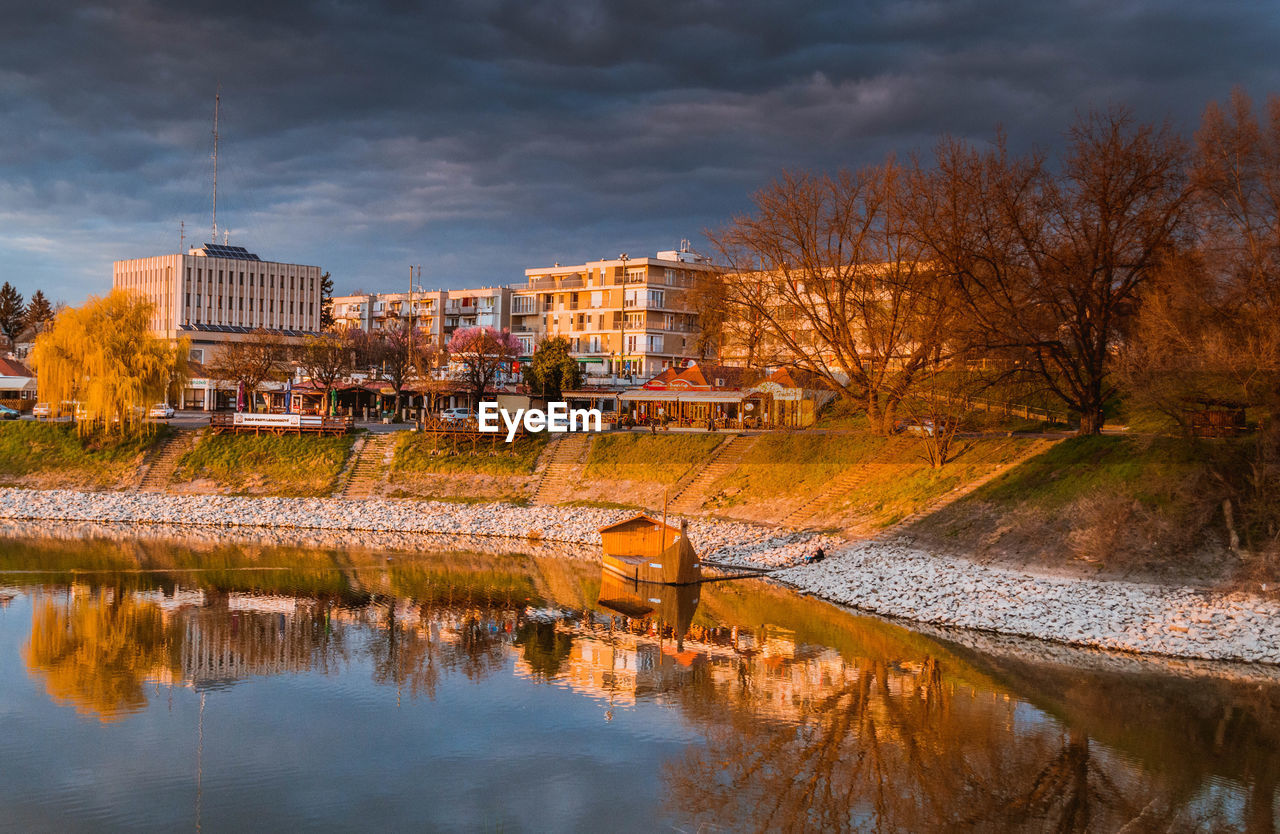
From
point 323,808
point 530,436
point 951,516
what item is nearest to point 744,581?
point 951,516

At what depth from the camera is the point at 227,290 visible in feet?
430

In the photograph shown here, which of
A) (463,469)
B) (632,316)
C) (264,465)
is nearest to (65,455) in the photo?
(264,465)

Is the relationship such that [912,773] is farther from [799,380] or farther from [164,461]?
[164,461]

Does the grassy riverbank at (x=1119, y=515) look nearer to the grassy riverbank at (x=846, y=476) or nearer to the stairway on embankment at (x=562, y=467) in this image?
the grassy riverbank at (x=846, y=476)

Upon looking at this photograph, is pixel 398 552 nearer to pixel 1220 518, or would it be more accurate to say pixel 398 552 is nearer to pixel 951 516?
pixel 951 516

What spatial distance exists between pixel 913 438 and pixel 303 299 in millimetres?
101530

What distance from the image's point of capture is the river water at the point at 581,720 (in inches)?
722

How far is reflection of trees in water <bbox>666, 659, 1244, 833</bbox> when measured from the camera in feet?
59.3

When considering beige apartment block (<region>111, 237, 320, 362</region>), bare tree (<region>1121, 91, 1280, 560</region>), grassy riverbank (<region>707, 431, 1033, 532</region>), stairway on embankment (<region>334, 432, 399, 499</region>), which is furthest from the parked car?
beige apartment block (<region>111, 237, 320, 362</region>)

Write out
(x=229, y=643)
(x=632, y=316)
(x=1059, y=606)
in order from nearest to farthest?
(x=229, y=643) → (x=1059, y=606) → (x=632, y=316)

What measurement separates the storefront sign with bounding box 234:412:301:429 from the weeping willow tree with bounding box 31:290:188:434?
5091mm

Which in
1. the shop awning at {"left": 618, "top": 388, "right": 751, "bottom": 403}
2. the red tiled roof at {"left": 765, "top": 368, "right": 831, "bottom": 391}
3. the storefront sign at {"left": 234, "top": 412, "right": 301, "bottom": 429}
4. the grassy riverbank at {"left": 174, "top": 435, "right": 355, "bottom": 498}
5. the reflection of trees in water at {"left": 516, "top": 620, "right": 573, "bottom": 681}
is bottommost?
the reflection of trees in water at {"left": 516, "top": 620, "right": 573, "bottom": 681}

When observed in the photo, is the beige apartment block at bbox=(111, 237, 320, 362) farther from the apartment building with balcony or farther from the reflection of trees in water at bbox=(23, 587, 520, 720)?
the reflection of trees in water at bbox=(23, 587, 520, 720)

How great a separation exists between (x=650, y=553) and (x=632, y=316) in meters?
70.1
